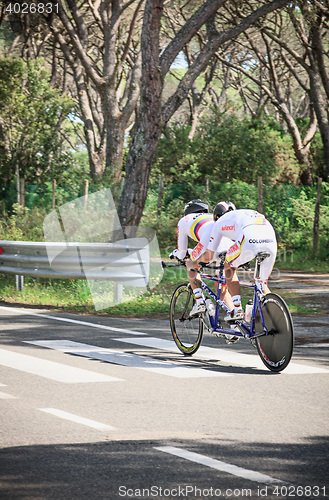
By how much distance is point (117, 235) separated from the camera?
16.0m

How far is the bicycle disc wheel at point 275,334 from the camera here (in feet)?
23.7

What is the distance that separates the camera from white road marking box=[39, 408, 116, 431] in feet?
18.1

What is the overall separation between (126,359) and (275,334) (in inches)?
64.7

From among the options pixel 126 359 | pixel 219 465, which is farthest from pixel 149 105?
pixel 219 465

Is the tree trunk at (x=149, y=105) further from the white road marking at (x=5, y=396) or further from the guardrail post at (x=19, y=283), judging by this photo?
the white road marking at (x=5, y=396)

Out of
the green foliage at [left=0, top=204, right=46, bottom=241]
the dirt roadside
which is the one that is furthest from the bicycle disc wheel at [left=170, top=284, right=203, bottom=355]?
the green foliage at [left=0, top=204, right=46, bottom=241]

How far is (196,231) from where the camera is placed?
854cm

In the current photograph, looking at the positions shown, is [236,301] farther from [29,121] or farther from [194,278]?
[29,121]

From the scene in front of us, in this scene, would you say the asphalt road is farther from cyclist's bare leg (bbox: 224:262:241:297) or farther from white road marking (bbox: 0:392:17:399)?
cyclist's bare leg (bbox: 224:262:241:297)

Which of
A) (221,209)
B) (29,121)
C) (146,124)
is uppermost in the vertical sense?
(29,121)

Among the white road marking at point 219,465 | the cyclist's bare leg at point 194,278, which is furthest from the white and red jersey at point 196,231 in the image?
the white road marking at point 219,465

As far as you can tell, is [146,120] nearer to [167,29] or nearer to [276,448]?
[276,448]

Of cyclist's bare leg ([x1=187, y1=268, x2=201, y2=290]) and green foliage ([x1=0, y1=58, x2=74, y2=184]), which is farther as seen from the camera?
green foliage ([x1=0, y1=58, x2=74, y2=184])

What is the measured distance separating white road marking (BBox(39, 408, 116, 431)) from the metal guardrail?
20.1ft
